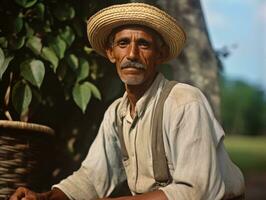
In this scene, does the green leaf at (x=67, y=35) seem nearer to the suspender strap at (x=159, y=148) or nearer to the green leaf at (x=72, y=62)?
the green leaf at (x=72, y=62)

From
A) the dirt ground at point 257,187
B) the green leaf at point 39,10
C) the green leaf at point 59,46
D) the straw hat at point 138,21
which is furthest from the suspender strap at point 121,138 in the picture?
the dirt ground at point 257,187

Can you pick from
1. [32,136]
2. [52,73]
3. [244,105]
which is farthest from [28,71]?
[244,105]

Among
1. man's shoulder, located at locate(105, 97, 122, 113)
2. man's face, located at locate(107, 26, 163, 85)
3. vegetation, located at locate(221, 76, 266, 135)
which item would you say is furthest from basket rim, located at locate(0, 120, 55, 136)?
vegetation, located at locate(221, 76, 266, 135)

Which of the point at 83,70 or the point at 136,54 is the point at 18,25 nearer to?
the point at 83,70

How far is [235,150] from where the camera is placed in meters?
2.09

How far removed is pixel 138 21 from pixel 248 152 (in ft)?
2.58

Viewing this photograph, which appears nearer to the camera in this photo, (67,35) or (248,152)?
(67,35)

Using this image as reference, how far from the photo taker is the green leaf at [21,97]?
1884 mm

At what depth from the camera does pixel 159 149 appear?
1603mm

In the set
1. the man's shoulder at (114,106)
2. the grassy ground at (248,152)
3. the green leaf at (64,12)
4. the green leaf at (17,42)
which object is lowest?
the grassy ground at (248,152)

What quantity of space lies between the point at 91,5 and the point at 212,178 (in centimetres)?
67

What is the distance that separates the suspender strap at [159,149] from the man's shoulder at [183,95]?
0.02m

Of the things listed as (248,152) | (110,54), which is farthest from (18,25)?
(248,152)

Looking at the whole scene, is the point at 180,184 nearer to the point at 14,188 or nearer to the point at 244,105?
the point at 14,188
